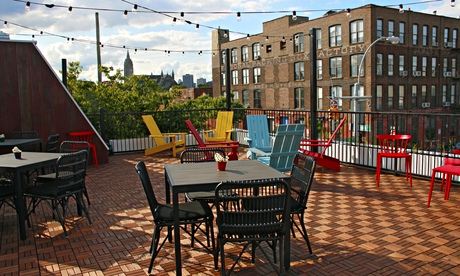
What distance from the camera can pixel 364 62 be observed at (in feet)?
103

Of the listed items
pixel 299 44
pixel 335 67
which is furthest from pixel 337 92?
pixel 299 44

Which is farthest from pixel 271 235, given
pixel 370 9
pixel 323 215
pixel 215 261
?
pixel 370 9

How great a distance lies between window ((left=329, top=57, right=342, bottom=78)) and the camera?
32.6 m

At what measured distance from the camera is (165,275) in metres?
3.31

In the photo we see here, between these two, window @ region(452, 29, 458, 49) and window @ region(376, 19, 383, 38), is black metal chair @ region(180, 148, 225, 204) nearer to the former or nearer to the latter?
window @ region(376, 19, 383, 38)

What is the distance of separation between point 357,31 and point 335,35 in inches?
82.9

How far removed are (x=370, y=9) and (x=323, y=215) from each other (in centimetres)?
2882

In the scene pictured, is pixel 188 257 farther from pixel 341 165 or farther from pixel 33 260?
pixel 341 165

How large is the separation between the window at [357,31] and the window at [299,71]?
216 inches

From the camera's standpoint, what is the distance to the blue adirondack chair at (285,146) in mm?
6039

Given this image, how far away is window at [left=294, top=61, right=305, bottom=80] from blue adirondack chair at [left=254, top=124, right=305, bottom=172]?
3064 centimetres

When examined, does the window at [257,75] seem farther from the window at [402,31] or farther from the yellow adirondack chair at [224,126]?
the yellow adirondack chair at [224,126]

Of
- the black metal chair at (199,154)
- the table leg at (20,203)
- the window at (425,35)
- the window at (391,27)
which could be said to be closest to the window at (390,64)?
the window at (391,27)

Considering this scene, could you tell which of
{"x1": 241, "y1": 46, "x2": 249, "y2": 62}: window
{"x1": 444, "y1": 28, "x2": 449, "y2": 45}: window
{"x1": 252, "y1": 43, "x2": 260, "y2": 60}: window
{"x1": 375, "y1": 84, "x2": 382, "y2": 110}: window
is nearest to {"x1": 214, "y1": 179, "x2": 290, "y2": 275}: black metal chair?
{"x1": 375, "y1": 84, "x2": 382, "y2": 110}: window
